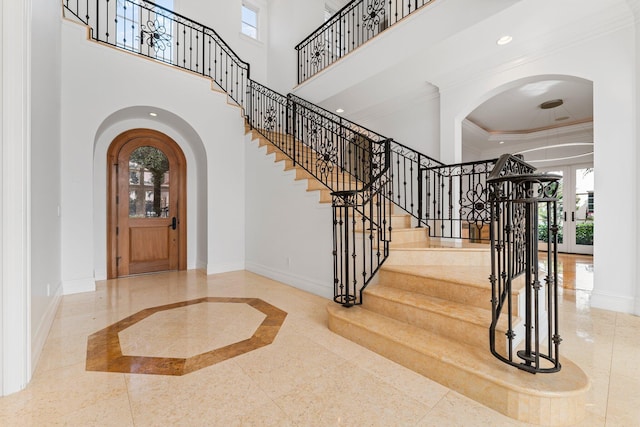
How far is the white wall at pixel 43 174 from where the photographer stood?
2.18 metres

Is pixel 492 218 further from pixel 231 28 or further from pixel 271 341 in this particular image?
pixel 231 28

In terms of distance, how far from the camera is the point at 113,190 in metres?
4.89

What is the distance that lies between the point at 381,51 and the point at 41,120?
166 inches

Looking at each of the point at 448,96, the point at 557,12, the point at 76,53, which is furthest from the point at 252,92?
the point at 557,12

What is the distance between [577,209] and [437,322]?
9.22m

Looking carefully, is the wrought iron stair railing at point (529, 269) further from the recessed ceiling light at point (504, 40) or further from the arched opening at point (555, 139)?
the arched opening at point (555, 139)

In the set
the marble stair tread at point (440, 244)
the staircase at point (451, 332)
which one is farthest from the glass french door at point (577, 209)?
the staircase at point (451, 332)

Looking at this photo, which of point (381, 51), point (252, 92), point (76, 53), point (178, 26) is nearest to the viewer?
point (76, 53)

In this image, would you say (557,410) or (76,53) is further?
(76,53)

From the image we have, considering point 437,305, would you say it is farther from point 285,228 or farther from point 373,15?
point 373,15

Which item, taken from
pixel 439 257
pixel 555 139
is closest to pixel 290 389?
pixel 439 257

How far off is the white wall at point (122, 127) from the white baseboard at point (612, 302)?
5226 mm

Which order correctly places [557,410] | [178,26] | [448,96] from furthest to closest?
[178,26]
[448,96]
[557,410]

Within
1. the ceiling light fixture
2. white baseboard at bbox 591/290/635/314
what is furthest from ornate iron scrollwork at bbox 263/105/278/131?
the ceiling light fixture
